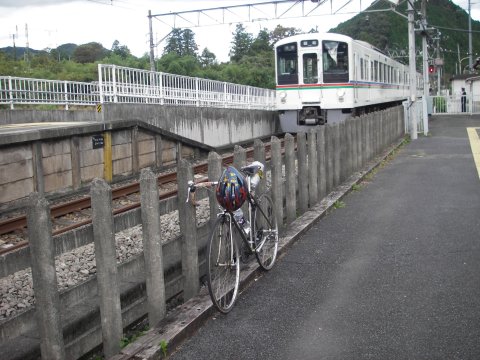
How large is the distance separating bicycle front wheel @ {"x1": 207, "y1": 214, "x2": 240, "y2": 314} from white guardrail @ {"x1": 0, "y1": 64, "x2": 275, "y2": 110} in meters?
12.0

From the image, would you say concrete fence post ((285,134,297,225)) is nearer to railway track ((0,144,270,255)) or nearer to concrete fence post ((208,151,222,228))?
railway track ((0,144,270,255))

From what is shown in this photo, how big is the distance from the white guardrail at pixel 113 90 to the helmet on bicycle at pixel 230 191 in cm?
1197

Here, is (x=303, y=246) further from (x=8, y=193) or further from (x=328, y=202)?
(x=8, y=193)

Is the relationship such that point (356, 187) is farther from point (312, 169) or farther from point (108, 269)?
point (108, 269)

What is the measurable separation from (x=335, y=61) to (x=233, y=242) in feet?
52.0

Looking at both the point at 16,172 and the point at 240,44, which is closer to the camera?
the point at 16,172

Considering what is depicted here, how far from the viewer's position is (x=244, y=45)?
3157 inches

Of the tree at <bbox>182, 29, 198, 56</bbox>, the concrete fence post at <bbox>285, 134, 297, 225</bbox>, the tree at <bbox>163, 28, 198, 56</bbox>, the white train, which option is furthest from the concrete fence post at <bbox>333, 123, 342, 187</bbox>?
the tree at <bbox>182, 29, 198, 56</bbox>

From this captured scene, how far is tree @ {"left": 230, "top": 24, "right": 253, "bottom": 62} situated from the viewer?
257 feet

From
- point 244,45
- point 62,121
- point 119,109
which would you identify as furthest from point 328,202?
point 244,45

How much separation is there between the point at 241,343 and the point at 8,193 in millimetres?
7161

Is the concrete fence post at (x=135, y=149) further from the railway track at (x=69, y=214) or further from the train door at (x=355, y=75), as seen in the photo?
the train door at (x=355, y=75)

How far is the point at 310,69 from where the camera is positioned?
2000 cm

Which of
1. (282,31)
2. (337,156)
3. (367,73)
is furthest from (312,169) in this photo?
(282,31)
